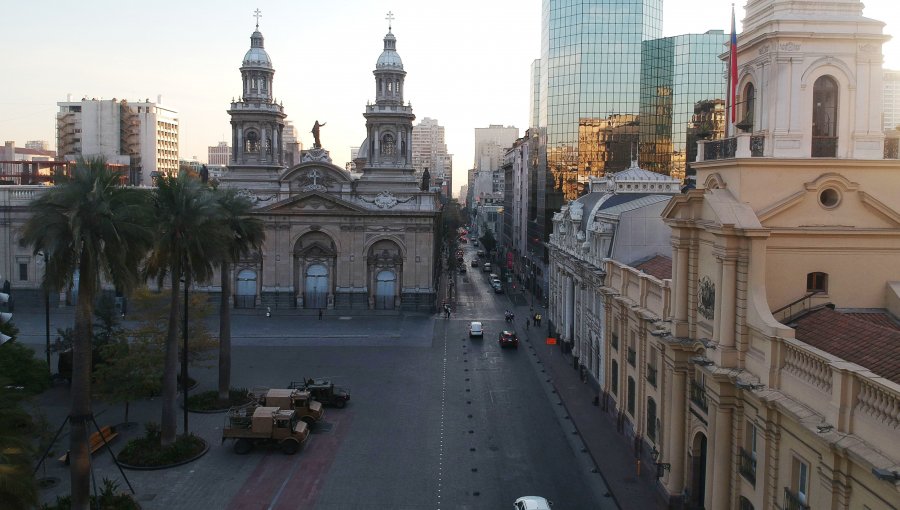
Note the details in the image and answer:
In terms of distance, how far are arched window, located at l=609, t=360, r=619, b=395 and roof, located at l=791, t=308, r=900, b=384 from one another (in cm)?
1433

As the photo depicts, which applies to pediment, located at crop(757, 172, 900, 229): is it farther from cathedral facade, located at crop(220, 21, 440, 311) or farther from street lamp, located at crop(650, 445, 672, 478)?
cathedral facade, located at crop(220, 21, 440, 311)

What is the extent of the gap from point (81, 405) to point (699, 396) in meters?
18.9

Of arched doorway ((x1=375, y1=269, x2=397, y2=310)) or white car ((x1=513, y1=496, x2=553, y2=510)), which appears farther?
arched doorway ((x1=375, y1=269, x2=397, y2=310))

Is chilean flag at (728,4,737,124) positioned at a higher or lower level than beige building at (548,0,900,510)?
higher

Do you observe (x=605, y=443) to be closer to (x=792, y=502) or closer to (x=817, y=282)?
(x=817, y=282)

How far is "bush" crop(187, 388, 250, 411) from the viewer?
34.8 metres

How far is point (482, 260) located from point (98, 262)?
103 metres

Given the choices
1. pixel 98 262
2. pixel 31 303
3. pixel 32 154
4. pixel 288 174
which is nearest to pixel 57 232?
pixel 98 262

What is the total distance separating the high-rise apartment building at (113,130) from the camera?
12825 cm

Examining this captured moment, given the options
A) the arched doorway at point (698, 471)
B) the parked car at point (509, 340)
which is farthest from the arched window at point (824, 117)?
the parked car at point (509, 340)

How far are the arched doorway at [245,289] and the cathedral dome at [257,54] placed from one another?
21.5 metres

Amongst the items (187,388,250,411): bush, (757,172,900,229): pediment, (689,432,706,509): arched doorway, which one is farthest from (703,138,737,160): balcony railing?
(187,388,250,411): bush

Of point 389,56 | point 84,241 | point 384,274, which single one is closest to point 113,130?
point 389,56

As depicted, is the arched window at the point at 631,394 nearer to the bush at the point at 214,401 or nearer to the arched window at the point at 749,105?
the arched window at the point at 749,105
